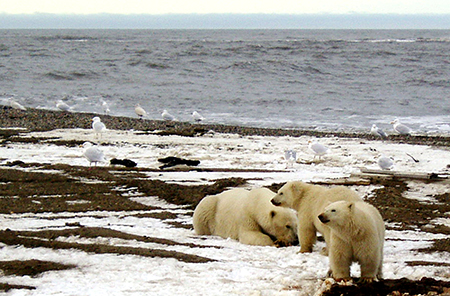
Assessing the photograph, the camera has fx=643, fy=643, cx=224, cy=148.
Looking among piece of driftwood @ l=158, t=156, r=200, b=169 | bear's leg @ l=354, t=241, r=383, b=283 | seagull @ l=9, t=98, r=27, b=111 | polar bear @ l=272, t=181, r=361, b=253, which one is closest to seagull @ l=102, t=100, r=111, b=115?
seagull @ l=9, t=98, r=27, b=111

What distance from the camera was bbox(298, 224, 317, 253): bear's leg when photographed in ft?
23.0

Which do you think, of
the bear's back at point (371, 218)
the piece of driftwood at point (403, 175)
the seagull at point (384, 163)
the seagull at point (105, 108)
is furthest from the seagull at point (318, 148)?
the seagull at point (105, 108)

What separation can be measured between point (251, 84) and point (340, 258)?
1461 inches

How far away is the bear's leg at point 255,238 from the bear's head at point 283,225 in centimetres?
12

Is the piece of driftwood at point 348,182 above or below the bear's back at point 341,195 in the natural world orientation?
below

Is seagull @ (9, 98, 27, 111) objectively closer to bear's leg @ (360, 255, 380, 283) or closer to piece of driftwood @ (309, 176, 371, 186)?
piece of driftwood @ (309, 176, 371, 186)

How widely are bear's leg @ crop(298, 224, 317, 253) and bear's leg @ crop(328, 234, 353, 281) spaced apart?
3.78 ft

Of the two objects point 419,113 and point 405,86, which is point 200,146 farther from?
point 405,86

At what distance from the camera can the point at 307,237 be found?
701cm

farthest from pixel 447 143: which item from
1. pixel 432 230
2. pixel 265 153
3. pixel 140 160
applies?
pixel 432 230

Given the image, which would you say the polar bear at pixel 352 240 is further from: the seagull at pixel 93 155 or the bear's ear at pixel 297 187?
the seagull at pixel 93 155

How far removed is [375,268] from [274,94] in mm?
32085

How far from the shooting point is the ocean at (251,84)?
1185 inches

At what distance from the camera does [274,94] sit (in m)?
37.5
